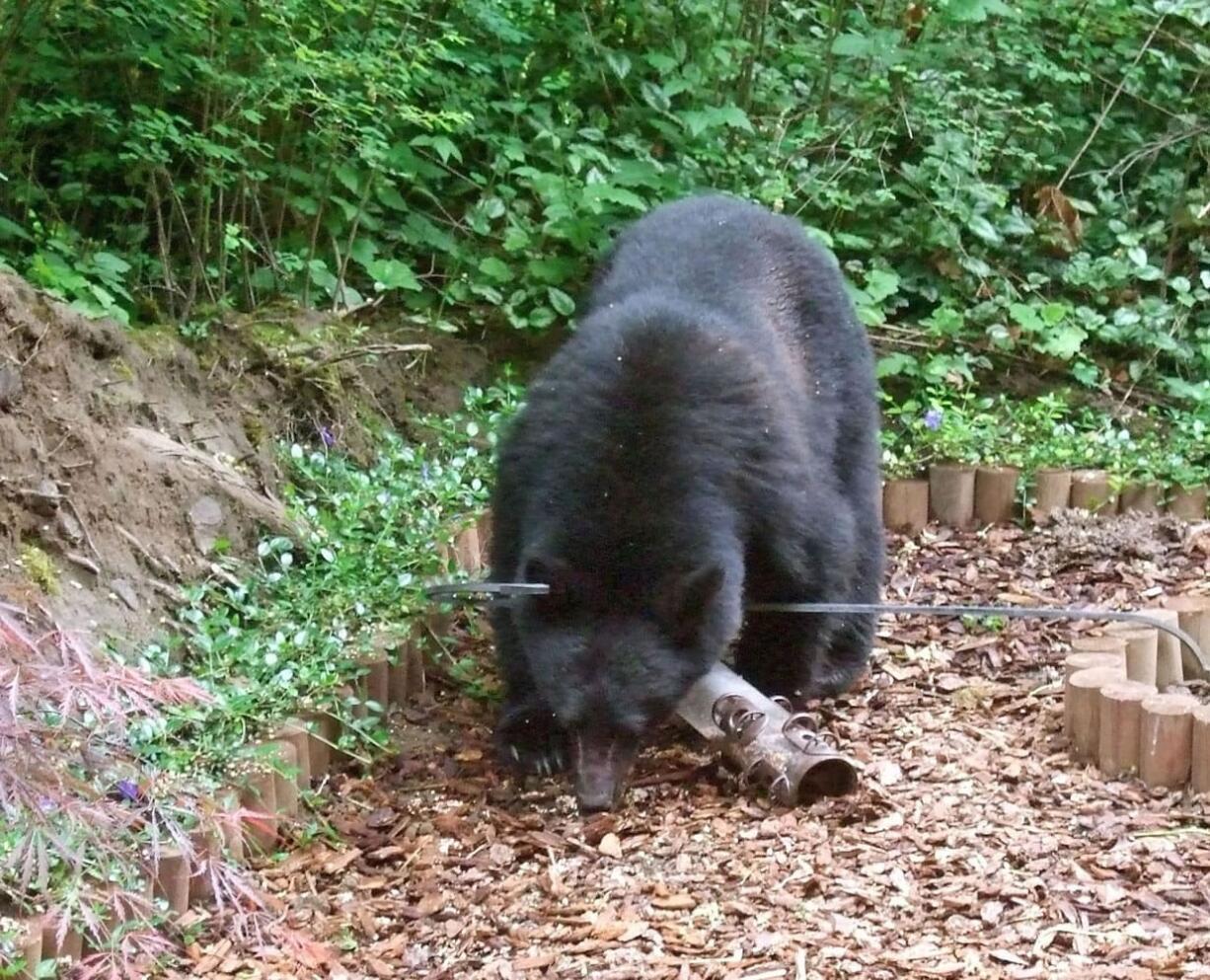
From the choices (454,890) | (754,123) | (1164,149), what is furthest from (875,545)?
(1164,149)

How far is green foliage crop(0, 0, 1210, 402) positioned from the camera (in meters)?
6.81

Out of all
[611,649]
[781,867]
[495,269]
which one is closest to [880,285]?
[495,269]

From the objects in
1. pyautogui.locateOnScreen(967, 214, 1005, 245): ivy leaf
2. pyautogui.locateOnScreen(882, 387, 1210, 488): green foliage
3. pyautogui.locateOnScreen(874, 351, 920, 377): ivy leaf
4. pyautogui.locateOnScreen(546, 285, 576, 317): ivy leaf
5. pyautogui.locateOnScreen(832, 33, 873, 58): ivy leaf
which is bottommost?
pyautogui.locateOnScreen(882, 387, 1210, 488): green foliage

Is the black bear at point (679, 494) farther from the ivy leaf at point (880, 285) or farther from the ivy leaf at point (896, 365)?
the ivy leaf at point (880, 285)

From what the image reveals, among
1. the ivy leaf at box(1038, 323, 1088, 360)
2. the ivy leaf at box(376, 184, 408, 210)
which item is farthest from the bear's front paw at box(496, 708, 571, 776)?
the ivy leaf at box(1038, 323, 1088, 360)

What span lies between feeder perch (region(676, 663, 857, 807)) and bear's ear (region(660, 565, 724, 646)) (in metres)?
0.31

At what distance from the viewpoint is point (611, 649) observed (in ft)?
15.2

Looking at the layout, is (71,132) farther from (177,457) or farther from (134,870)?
(134,870)

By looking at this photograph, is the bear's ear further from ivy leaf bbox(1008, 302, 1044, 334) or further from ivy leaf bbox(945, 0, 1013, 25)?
ivy leaf bbox(945, 0, 1013, 25)

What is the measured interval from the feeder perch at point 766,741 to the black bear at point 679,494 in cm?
17

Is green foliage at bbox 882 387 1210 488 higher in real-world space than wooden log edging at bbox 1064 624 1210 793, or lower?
higher

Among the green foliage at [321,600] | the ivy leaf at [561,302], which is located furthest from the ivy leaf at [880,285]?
the green foliage at [321,600]

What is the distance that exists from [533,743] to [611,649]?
0.66 meters

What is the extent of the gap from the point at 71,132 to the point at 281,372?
5.39 ft
